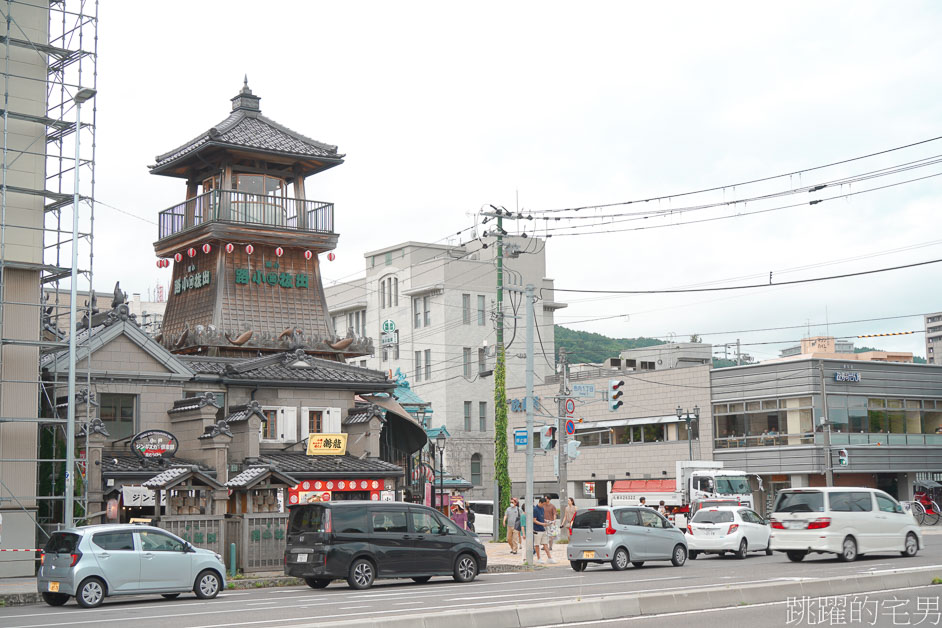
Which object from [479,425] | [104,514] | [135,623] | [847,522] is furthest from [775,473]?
[135,623]

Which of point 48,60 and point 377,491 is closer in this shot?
point 48,60

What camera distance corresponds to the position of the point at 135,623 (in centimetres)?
1666

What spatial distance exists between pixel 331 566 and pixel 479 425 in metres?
57.6

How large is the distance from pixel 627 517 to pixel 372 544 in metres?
7.30

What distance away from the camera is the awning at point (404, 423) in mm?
40406

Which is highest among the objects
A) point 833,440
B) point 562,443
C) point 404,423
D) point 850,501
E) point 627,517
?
point 404,423

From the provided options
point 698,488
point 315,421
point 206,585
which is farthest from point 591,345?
point 206,585

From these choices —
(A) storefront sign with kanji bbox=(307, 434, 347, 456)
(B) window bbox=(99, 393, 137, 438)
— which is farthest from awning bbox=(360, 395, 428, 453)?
(B) window bbox=(99, 393, 137, 438)

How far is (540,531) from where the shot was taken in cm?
3100

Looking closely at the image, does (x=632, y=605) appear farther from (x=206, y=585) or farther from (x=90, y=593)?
(x=90, y=593)

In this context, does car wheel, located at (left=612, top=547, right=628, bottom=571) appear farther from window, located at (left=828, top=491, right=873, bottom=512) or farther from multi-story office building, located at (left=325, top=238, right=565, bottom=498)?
multi-story office building, located at (left=325, top=238, right=565, bottom=498)

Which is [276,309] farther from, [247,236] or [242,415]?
[242,415]

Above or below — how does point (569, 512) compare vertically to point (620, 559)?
above

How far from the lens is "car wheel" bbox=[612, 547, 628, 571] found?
26758mm
